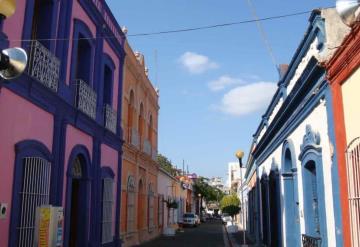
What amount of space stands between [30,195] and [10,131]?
149 cm

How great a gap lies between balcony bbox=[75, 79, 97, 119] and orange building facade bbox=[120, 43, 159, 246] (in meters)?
4.99

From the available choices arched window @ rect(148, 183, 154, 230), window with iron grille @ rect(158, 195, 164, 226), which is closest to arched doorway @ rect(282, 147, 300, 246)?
arched window @ rect(148, 183, 154, 230)

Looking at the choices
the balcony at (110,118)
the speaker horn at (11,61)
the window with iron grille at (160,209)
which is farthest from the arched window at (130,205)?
the speaker horn at (11,61)

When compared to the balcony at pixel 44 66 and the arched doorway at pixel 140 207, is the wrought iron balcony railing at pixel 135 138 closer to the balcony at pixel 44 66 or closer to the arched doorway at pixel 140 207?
the arched doorway at pixel 140 207

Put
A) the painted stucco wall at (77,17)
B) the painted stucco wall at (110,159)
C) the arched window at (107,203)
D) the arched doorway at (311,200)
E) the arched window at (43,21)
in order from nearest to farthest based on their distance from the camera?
the arched doorway at (311,200) → the arched window at (43,21) → the painted stucco wall at (77,17) → the arched window at (107,203) → the painted stucco wall at (110,159)

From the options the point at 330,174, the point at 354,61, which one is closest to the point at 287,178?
the point at 330,174

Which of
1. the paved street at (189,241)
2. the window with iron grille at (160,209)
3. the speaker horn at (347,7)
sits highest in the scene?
the speaker horn at (347,7)

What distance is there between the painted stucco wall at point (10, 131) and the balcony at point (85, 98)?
2518mm

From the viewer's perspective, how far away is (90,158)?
44.5ft

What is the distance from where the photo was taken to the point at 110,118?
51.0 feet

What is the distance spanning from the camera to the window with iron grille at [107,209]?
14.8 metres

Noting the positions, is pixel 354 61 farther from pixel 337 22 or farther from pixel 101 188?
pixel 101 188

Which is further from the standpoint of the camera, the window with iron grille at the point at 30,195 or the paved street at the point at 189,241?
the paved street at the point at 189,241

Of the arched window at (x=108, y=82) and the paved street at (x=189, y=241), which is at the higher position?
the arched window at (x=108, y=82)
